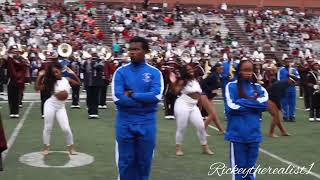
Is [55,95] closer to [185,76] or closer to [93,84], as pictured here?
[185,76]

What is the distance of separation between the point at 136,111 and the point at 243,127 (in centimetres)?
117

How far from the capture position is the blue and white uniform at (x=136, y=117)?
17.0 feet

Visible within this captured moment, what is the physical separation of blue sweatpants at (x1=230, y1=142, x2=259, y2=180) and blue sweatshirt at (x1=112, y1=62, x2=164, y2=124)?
3.16ft

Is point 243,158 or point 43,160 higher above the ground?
point 243,158

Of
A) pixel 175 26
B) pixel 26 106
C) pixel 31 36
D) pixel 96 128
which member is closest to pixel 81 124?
pixel 96 128

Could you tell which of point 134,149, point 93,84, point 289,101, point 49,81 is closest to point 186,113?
point 49,81

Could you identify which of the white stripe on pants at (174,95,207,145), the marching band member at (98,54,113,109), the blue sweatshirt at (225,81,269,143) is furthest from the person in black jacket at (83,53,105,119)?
the blue sweatshirt at (225,81,269,143)

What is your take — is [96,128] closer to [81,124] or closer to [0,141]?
[81,124]

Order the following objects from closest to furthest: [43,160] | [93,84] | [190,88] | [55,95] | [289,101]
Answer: [43,160], [55,95], [190,88], [289,101], [93,84]

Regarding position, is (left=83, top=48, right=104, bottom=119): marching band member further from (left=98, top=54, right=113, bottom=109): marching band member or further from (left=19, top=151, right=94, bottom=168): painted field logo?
(left=19, top=151, right=94, bottom=168): painted field logo

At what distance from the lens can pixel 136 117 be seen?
17.1 feet

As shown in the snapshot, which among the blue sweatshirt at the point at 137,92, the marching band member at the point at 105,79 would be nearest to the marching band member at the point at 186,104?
the blue sweatshirt at the point at 137,92

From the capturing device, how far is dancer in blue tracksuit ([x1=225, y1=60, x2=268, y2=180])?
18.1 feet

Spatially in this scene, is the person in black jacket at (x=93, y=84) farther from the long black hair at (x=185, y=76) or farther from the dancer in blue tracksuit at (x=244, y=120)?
the dancer in blue tracksuit at (x=244, y=120)
